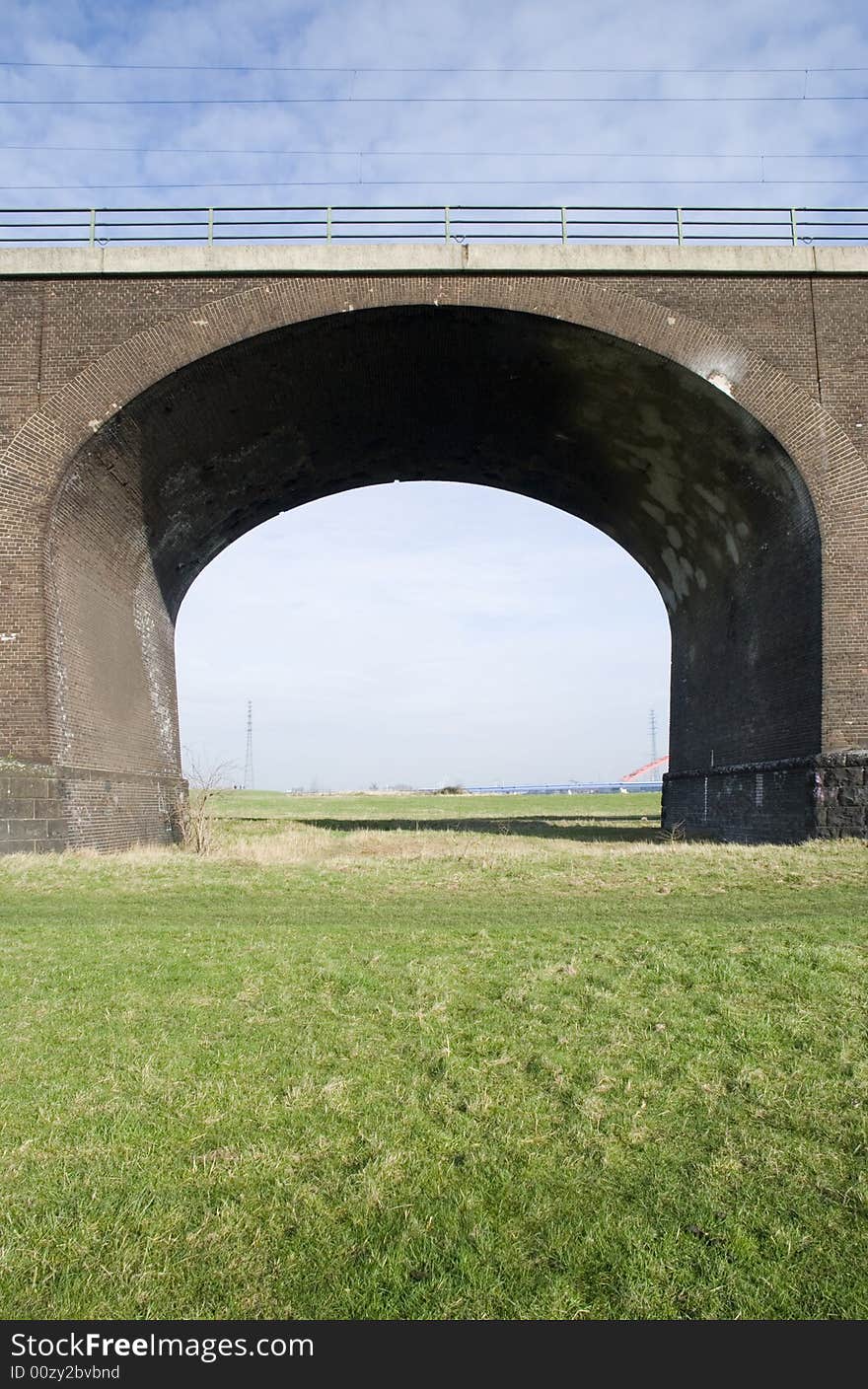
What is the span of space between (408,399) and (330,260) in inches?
147

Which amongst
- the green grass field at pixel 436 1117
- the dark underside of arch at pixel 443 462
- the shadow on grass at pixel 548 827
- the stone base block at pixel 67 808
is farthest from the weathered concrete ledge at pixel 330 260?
the green grass field at pixel 436 1117

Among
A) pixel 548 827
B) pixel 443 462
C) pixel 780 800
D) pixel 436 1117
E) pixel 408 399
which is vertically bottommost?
pixel 436 1117

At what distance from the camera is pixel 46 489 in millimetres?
16547

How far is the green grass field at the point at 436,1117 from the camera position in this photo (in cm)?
357

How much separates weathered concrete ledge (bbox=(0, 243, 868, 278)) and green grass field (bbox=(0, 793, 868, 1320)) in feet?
41.5

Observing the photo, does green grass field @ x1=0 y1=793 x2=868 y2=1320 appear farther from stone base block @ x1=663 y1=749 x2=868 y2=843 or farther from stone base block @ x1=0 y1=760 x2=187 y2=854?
stone base block @ x1=663 y1=749 x2=868 y2=843

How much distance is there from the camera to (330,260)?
17.3 meters

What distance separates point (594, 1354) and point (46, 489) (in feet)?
53.9

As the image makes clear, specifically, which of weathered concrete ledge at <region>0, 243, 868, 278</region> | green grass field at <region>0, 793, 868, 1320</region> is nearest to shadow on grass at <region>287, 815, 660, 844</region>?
weathered concrete ledge at <region>0, 243, 868, 278</region>

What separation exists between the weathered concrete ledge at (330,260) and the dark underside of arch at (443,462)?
839 mm

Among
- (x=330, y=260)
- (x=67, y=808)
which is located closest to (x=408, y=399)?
(x=330, y=260)

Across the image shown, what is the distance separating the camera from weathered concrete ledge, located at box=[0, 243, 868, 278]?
17344mm

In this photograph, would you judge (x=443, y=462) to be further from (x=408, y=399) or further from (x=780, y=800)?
(x=780, y=800)

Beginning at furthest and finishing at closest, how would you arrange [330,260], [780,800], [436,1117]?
[780,800] < [330,260] < [436,1117]
